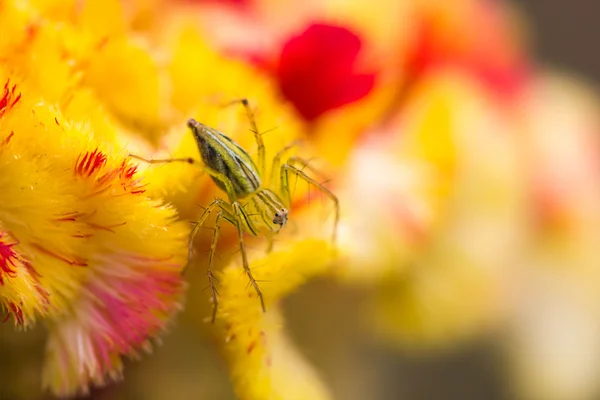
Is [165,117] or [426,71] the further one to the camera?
[426,71]

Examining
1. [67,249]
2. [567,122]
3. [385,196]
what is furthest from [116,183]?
[567,122]

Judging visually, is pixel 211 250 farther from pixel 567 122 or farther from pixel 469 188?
pixel 567 122

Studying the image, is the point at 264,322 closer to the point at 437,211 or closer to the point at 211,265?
the point at 211,265

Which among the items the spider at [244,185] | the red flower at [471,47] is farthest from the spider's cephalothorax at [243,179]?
the red flower at [471,47]

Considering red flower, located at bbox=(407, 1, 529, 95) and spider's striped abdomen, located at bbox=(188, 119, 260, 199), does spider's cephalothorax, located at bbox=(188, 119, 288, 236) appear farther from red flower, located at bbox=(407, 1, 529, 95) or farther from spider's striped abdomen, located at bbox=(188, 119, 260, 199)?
red flower, located at bbox=(407, 1, 529, 95)

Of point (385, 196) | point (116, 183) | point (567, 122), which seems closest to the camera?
point (116, 183)

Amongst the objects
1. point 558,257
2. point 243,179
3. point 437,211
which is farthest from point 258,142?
point 558,257

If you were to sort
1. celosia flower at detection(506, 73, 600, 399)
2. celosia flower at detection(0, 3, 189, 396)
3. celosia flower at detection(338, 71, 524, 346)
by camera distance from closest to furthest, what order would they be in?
celosia flower at detection(0, 3, 189, 396), celosia flower at detection(338, 71, 524, 346), celosia flower at detection(506, 73, 600, 399)

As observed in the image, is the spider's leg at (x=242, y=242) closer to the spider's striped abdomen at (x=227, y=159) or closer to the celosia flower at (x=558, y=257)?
the spider's striped abdomen at (x=227, y=159)

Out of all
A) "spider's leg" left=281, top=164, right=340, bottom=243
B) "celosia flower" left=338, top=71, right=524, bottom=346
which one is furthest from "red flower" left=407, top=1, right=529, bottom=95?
"spider's leg" left=281, top=164, right=340, bottom=243
